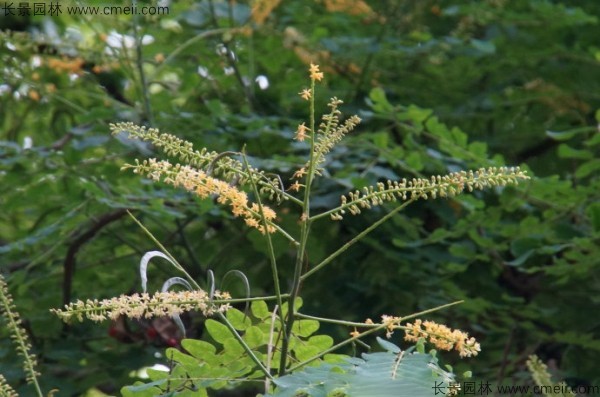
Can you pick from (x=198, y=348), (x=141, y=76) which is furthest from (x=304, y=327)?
(x=141, y=76)

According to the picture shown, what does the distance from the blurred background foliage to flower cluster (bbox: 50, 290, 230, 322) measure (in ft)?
3.50

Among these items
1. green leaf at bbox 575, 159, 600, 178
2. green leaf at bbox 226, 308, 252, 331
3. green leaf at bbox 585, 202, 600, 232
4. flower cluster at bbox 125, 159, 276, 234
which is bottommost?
green leaf at bbox 226, 308, 252, 331

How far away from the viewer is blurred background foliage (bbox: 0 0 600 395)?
2.54 m

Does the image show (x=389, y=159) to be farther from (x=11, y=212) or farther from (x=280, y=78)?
(x=11, y=212)

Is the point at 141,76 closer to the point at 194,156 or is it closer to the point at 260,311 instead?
the point at 260,311

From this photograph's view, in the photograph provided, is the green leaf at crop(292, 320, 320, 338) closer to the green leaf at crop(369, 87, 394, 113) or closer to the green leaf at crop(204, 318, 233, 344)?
the green leaf at crop(204, 318, 233, 344)

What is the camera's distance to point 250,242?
2.98 metres

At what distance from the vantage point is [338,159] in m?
2.77

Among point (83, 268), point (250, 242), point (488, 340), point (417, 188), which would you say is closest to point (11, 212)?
point (83, 268)

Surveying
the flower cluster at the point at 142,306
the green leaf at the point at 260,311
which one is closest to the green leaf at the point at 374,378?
the flower cluster at the point at 142,306

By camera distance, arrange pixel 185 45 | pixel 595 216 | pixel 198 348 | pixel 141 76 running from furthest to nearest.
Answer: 1. pixel 185 45
2. pixel 141 76
3. pixel 595 216
4. pixel 198 348

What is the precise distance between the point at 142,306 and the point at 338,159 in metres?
1.60

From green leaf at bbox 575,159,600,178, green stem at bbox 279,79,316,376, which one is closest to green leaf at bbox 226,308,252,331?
green stem at bbox 279,79,316,376

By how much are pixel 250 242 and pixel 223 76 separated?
0.54m
